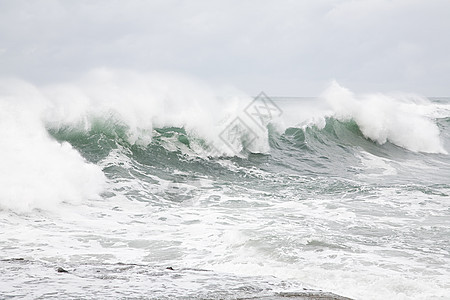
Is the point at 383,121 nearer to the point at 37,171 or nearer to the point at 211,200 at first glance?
the point at 211,200

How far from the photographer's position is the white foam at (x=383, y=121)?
20.0 metres

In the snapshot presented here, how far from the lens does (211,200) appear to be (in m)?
10.1

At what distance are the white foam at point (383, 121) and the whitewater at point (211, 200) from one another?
0.26ft

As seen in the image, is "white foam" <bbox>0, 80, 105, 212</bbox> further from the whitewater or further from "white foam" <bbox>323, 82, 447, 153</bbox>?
"white foam" <bbox>323, 82, 447, 153</bbox>

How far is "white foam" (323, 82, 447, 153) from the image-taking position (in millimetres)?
20047

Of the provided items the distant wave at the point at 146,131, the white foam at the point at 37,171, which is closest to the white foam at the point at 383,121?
the distant wave at the point at 146,131

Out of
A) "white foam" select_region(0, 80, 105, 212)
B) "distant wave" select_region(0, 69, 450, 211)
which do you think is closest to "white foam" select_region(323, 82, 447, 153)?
"distant wave" select_region(0, 69, 450, 211)

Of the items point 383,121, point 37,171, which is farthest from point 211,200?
point 383,121

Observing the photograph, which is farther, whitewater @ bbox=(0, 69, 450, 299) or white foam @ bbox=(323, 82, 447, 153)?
white foam @ bbox=(323, 82, 447, 153)

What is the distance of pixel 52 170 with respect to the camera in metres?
10.4

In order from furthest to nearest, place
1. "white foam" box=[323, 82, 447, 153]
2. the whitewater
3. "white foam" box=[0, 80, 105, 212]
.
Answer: "white foam" box=[323, 82, 447, 153], "white foam" box=[0, 80, 105, 212], the whitewater

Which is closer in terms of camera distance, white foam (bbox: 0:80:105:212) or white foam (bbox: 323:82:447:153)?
white foam (bbox: 0:80:105:212)

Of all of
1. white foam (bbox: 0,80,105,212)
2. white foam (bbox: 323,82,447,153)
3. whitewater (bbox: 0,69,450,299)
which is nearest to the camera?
whitewater (bbox: 0,69,450,299)

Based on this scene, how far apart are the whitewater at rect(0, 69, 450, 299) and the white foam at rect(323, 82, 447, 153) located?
78 mm
